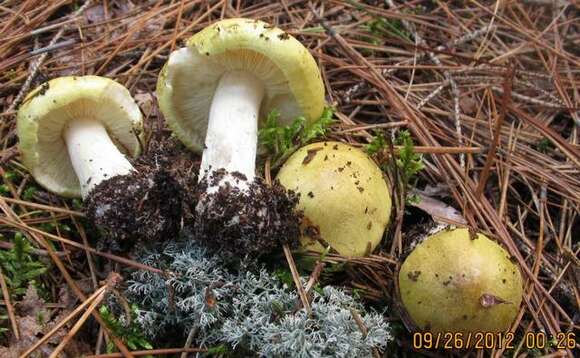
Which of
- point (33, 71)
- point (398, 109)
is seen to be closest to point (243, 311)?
point (398, 109)

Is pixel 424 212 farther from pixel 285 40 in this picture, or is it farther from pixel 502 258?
pixel 285 40

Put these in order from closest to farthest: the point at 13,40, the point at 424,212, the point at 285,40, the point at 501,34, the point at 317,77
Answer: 1. the point at 285,40
2. the point at 317,77
3. the point at 424,212
4. the point at 13,40
5. the point at 501,34

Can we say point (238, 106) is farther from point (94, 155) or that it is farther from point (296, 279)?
point (296, 279)

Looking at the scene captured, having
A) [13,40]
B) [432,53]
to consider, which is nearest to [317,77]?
[432,53]

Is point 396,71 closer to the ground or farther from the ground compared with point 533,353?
farther from the ground
